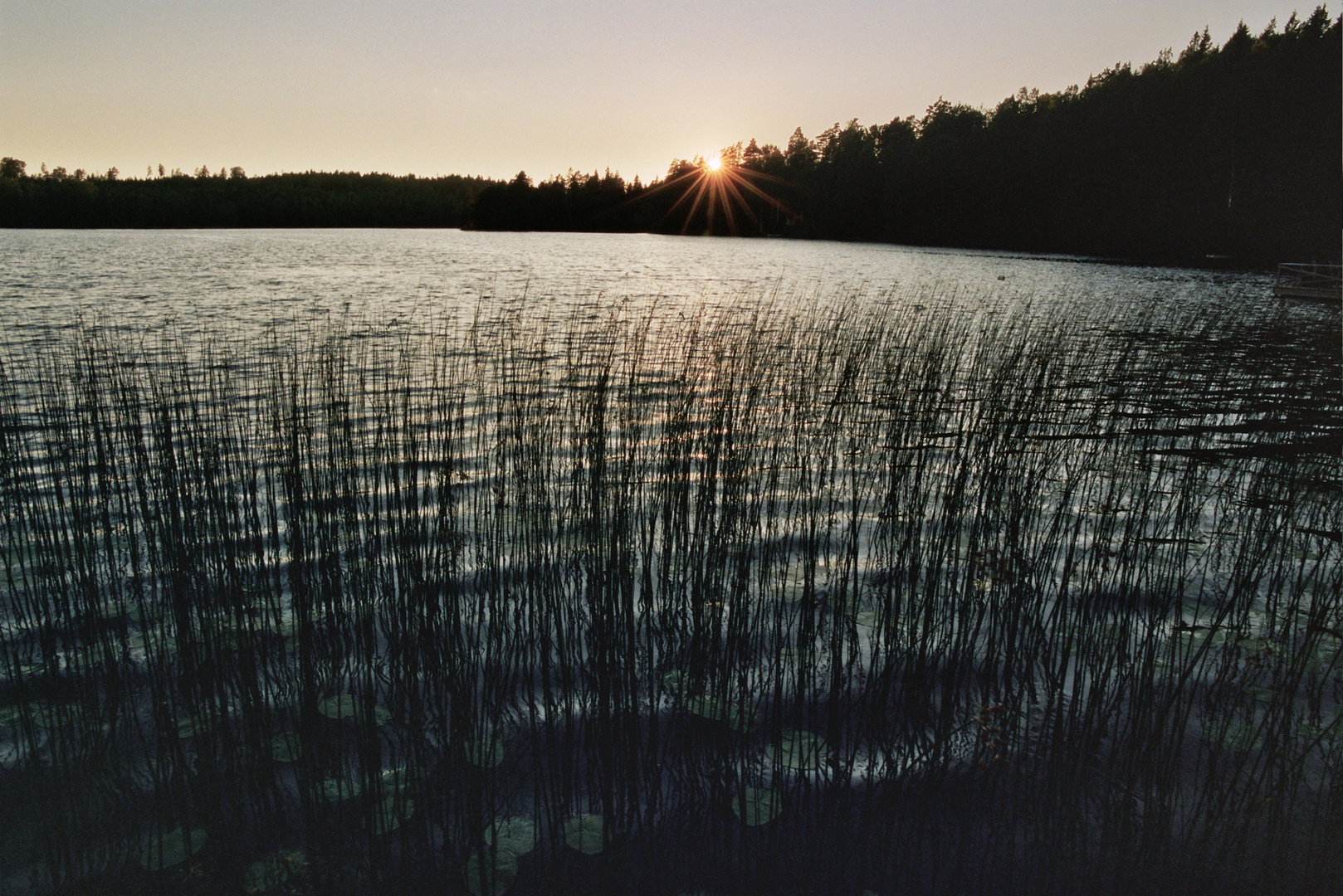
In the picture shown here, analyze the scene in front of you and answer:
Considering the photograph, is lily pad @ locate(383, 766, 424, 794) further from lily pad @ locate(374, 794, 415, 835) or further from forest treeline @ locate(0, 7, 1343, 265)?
forest treeline @ locate(0, 7, 1343, 265)

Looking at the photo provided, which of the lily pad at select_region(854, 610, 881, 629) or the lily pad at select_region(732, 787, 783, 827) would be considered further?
the lily pad at select_region(854, 610, 881, 629)

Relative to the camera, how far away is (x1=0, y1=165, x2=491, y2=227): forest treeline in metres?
68.6

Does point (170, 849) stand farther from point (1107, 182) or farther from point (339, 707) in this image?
point (1107, 182)

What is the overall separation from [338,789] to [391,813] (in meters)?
0.20

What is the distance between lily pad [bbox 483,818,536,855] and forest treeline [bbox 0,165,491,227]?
85264 millimetres

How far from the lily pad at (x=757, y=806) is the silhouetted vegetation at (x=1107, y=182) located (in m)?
31.5

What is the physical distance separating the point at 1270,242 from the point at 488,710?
44.2m

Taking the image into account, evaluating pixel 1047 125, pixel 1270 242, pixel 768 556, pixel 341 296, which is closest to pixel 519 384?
pixel 768 556

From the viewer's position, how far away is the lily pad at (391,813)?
225 cm

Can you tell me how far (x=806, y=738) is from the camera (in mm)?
2648

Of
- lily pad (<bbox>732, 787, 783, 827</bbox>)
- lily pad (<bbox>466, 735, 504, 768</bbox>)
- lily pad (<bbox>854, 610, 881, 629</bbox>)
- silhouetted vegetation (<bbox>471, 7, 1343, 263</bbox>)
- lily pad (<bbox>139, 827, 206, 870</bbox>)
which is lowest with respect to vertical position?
lily pad (<bbox>139, 827, 206, 870</bbox>)

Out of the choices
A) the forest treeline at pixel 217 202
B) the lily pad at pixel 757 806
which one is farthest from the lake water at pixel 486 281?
the forest treeline at pixel 217 202

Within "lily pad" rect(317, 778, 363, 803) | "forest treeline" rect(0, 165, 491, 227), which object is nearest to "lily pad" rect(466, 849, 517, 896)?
"lily pad" rect(317, 778, 363, 803)

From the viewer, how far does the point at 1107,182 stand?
45.2m
